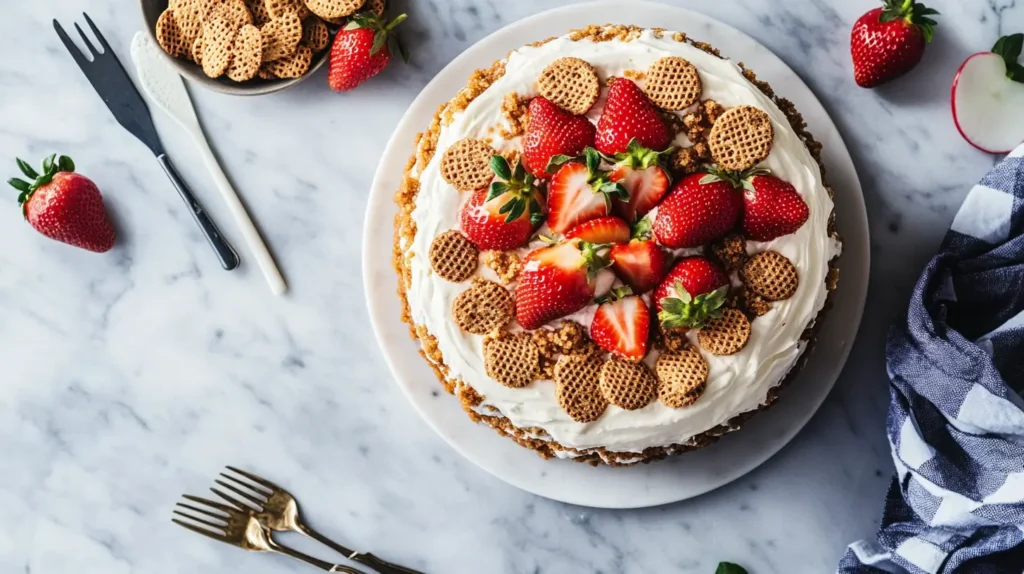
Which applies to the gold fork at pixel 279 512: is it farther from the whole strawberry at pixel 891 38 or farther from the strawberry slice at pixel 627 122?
the whole strawberry at pixel 891 38

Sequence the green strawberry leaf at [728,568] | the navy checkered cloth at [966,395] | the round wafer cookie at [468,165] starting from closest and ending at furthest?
the round wafer cookie at [468,165] < the navy checkered cloth at [966,395] < the green strawberry leaf at [728,568]

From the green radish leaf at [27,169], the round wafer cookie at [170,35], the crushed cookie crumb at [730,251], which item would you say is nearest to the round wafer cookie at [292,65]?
the round wafer cookie at [170,35]

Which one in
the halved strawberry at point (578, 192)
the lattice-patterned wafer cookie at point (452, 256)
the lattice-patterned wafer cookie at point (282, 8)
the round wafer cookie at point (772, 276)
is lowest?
the round wafer cookie at point (772, 276)

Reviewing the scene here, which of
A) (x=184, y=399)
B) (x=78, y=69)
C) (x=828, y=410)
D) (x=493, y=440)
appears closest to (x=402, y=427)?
(x=493, y=440)

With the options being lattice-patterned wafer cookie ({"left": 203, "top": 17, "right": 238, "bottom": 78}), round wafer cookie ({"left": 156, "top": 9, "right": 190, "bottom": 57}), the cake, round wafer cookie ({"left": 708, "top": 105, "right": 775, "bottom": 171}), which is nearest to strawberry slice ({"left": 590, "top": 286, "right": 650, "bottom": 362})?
the cake

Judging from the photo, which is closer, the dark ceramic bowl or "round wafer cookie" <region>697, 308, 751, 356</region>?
"round wafer cookie" <region>697, 308, 751, 356</region>

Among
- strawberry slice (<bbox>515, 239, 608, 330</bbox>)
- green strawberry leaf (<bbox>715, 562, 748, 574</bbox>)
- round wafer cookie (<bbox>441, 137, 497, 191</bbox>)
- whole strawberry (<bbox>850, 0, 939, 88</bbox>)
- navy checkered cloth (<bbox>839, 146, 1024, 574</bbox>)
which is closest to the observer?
strawberry slice (<bbox>515, 239, 608, 330</bbox>)

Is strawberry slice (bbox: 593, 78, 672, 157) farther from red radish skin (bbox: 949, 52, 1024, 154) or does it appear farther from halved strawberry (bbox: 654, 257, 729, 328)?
red radish skin (bbox: 949, 52, 1024, 154)

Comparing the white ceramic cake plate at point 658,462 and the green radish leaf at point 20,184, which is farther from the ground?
the green radish leaf at point 20,184
